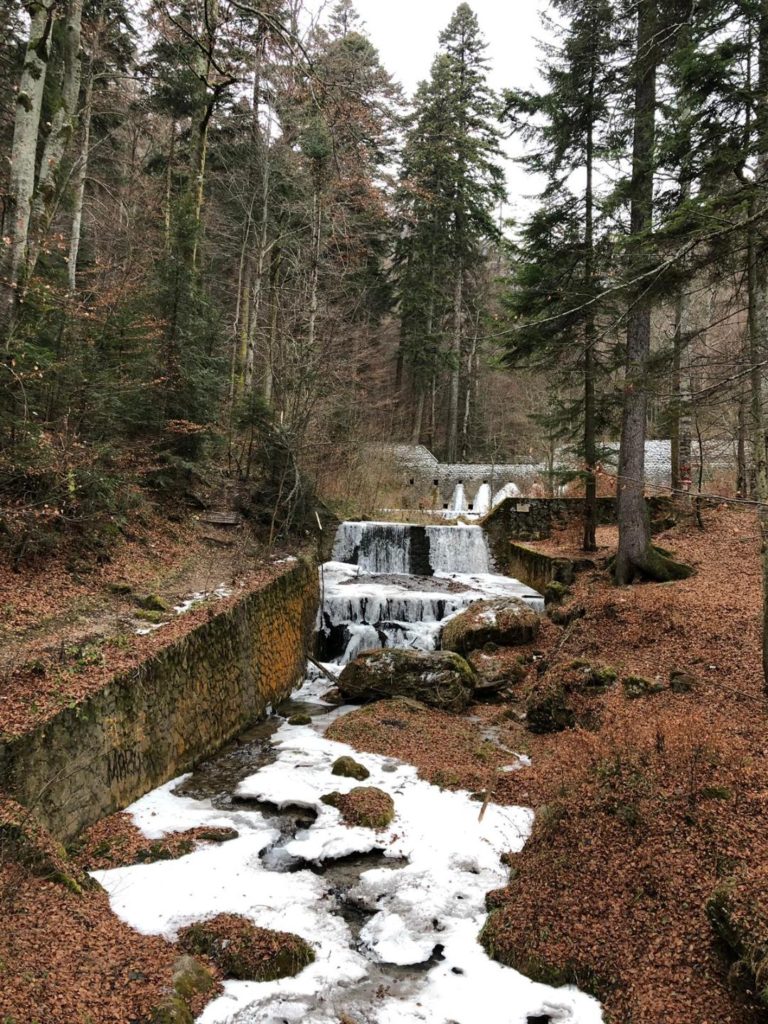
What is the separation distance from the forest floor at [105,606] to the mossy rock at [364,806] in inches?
91.0

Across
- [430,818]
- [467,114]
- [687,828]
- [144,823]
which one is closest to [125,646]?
[144,823]

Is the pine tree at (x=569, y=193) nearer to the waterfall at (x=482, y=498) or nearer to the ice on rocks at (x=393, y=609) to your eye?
the ice on rocks at (x=393, y=609)

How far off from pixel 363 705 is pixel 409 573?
6456mm

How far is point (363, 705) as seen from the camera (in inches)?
344

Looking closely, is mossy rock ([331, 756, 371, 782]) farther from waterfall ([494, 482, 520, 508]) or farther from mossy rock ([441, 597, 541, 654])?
waterfall ([494, 482, 520, 508])

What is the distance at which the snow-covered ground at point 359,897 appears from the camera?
10.7 feet

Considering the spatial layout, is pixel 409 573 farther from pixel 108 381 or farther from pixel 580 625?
pixel 108 381

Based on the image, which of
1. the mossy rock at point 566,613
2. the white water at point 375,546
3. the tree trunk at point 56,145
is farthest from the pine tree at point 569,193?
the tree trunk at point 56,145

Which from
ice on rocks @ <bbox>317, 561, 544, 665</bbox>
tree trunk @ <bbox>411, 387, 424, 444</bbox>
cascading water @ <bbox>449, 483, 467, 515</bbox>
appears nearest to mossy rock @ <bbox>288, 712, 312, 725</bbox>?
ice on rocks @ <bbox>317, 561, 544, 665</bbox>

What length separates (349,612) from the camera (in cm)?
1152

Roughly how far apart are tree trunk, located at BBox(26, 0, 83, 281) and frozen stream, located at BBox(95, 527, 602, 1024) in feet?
20.2

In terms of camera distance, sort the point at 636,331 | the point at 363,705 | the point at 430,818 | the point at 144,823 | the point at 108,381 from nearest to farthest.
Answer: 1. the point at 144,823
2. the point at 430,818
3. the point at 108,381
4. the point at 363,705
5. the point at 636,331

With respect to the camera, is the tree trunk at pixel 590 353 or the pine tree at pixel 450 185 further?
the pine tree at pixel 450 185

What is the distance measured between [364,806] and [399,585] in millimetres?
7765
